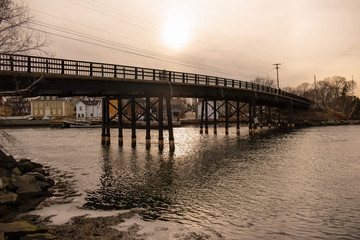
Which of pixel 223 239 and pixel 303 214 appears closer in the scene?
pixel 223 239

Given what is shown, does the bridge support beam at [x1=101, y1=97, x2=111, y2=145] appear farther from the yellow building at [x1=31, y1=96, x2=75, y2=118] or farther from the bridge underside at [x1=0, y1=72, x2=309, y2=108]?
the yellow building at [x1=31, y1=96, x2=75, y2=118]

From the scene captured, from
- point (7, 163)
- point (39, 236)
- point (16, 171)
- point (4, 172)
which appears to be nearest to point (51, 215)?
point (39, 236)

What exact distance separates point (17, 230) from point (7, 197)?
447 cm

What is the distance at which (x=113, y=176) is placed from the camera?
16.8m

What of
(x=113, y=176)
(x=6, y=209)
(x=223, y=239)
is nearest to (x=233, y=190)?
(x=223, y=239)

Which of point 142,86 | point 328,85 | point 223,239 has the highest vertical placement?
point 328,85

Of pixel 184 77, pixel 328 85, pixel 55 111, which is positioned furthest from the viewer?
pixel 328 85

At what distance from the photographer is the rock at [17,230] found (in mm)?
7484

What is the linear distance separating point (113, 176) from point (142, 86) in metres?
11.7

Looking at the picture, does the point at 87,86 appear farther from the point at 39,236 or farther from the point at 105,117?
the point at 39,236

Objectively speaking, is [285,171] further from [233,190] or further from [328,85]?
[328,85]

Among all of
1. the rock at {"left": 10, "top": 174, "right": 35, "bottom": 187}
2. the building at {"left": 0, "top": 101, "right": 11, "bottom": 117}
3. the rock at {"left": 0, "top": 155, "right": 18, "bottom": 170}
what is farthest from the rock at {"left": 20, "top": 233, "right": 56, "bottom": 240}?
the building at {"left": 0, "top": 101, "right": 11, "bottom": 117}

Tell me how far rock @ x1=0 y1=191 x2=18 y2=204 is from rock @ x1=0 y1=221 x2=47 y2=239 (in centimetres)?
351

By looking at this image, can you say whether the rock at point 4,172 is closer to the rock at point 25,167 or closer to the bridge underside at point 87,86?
the rock at point 25,167
